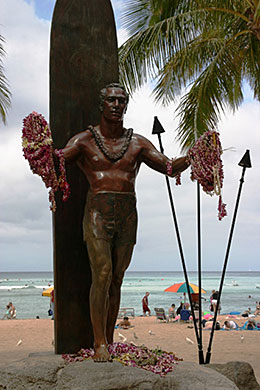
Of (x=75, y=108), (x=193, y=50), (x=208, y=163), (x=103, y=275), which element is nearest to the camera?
(x=103, y=275)

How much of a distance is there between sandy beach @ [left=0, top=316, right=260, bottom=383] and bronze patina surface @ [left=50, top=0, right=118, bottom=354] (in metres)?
4.37

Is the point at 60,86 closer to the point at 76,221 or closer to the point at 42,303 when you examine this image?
the point at 76,221

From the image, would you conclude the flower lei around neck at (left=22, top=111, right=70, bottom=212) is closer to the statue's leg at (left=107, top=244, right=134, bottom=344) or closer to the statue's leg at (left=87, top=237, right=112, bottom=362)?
the statue's leg at (left=87, top=237, right=112, bottom=362)

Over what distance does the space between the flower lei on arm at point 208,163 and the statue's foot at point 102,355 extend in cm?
153

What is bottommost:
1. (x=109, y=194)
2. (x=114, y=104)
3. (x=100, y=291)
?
(x=100, y=291)

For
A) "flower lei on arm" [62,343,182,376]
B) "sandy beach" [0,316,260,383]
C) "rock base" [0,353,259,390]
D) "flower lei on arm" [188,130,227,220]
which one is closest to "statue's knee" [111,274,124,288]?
"flower lei on arm" [62,343,182,376]

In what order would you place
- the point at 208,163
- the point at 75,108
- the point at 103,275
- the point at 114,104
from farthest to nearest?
the point at 75,108
the point at 114,104
the point at 208,163
the point at 103,275

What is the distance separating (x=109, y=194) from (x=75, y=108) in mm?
1132

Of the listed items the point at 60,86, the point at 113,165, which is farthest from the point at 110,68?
the point at 113,165

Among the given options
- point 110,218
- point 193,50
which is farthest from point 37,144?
point 193,50

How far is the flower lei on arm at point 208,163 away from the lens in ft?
15.2

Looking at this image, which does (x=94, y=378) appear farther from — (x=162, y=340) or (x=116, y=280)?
(x=162, y=340)

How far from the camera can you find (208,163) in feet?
15.2

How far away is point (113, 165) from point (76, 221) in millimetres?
799
